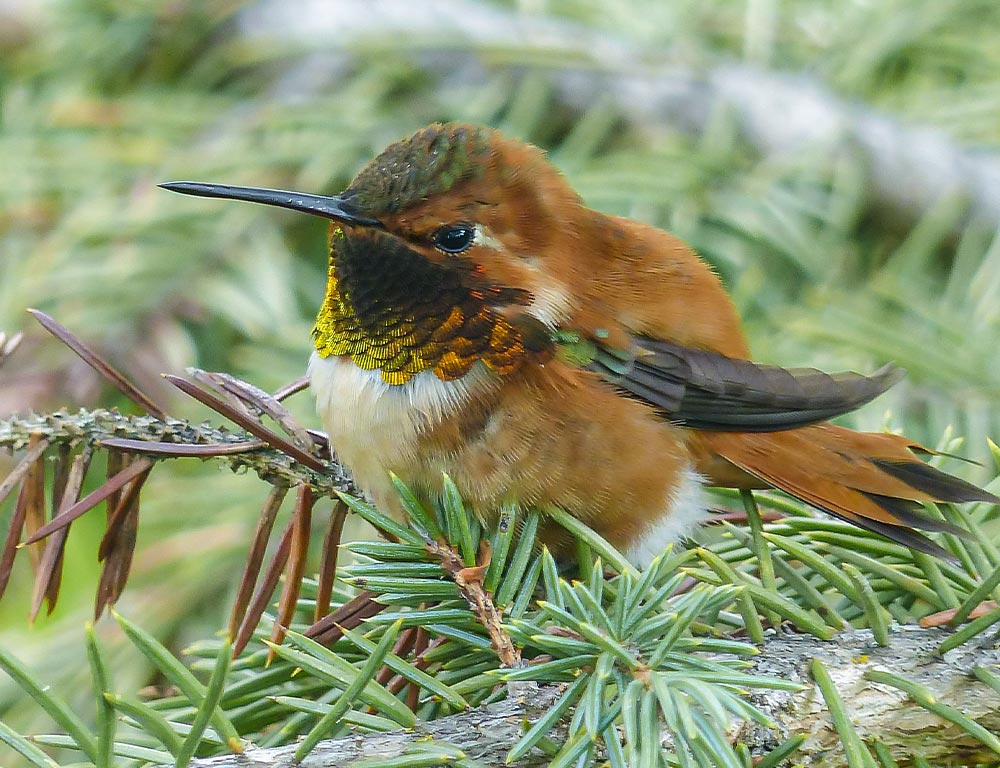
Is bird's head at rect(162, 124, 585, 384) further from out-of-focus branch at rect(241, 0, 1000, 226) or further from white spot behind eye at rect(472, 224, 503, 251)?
out-of-focus branch at rect(241, 0, 1000, 226)

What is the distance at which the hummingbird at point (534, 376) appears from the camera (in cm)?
148

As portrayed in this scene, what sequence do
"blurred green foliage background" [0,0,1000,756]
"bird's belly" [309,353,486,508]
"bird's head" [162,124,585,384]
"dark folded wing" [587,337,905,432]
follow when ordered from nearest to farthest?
"bird's belly" [309,353,486,508], "bird's head" [162,124,585,384], "dark folded wing" [587,337,905,432], "blurred green foliage background" [0,0,1000,756]

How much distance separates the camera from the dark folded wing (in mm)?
1624

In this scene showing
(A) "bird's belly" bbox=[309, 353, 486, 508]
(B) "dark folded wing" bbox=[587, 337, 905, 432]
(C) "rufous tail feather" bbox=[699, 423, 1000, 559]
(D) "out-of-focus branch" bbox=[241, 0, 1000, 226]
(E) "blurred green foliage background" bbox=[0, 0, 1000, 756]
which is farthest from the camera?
(D) "out-of-focus branch" bbox=[241, 0, 1000, 226]

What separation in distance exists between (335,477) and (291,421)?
0.09m

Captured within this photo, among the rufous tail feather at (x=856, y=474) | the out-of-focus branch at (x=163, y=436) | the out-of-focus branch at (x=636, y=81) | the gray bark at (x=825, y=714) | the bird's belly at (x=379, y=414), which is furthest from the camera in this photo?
the out-of-focus branch at (x=636, y=81)

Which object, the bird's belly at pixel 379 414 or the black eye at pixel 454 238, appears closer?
the bird's belly at pixel 379 414

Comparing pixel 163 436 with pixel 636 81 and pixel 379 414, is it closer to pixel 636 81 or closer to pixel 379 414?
pixel 379 414

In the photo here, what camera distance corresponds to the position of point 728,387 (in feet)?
5.44

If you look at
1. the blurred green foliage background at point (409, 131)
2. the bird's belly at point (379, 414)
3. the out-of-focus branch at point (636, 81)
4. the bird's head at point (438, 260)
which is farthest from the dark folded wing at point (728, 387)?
the out-of-focus branch at point (636, 81)

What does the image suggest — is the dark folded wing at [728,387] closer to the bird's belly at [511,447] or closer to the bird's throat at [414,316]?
the bird's belly at [511,447]

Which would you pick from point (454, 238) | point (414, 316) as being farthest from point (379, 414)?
point (454, 238)

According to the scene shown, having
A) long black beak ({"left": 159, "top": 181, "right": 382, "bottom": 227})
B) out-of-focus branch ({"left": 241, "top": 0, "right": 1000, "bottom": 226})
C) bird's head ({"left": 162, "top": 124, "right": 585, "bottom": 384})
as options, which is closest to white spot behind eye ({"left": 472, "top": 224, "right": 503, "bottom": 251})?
bird's head ({"left": 162, "top": 124, "right": 585, "bottom": 384})

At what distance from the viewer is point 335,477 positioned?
54.2 inches
